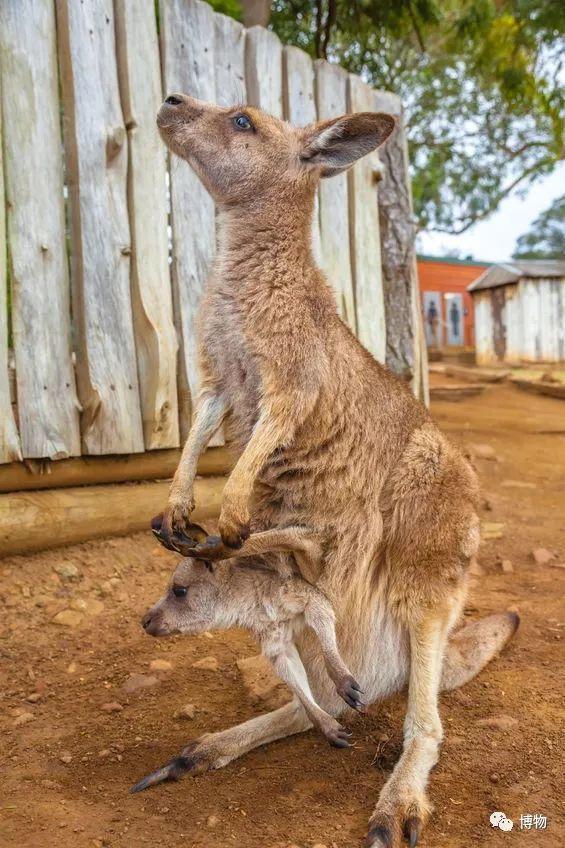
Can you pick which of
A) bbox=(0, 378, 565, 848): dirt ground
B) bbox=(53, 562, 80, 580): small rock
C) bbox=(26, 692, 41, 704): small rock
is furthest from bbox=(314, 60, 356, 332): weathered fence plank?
bbox=(26, 692, 41, 704): small rock

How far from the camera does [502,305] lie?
1442 centimetres

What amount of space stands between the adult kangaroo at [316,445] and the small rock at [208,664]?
600 millimetres

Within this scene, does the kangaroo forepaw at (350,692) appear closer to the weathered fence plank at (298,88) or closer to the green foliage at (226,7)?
the weathered fence plank at (298,88)

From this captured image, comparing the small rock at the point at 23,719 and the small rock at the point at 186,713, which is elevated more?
the small rock at the point at 23,719

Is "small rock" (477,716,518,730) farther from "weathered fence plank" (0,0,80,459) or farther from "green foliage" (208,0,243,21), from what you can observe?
"green foliage" (208,0,243,21)

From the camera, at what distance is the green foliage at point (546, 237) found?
2694cm

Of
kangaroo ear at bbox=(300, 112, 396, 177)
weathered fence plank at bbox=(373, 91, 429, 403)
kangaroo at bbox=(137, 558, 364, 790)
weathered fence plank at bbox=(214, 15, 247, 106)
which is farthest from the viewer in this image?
weathered fence plank at bbox=(373, 91, 429, 403)

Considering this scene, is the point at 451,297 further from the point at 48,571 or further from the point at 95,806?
the point at 95,806

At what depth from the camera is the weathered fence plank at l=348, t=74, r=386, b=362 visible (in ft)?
16.6

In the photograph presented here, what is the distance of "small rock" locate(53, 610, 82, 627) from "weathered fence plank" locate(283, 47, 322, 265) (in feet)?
7.82

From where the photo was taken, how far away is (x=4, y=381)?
11.8 ft

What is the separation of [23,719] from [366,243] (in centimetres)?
345

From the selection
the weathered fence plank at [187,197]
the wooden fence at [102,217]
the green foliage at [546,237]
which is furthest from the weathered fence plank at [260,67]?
the green foliage at [546,237]

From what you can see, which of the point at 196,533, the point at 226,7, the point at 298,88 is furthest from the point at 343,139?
the point at 226,7
